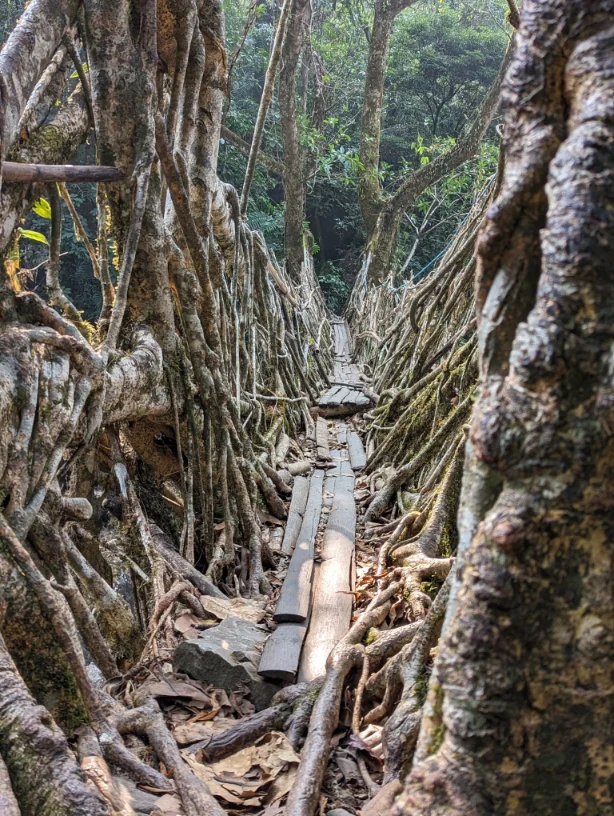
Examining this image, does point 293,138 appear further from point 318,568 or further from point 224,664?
point 224,664

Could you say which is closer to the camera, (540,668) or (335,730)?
(540,668)

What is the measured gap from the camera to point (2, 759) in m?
0.99

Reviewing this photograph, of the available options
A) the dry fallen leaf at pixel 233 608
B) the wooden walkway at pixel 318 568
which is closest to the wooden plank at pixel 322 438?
the wooden walkway at pixel 318 568

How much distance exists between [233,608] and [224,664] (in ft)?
1.59

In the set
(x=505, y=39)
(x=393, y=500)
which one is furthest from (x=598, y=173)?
(x=505, y=39)

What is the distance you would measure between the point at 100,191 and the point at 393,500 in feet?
5.98

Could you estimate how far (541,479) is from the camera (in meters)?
0.72

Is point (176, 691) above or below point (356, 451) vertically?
below

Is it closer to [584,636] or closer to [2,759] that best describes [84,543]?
[2,759]

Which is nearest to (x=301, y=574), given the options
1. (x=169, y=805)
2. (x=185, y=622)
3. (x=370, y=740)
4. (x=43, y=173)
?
(x=185, y=622)

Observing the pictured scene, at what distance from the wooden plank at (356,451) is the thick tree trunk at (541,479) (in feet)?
10.7

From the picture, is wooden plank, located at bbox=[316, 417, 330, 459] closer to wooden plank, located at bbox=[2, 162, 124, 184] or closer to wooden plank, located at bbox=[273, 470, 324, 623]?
wooden plank, located at bbox=[273, 470, 324, 623]

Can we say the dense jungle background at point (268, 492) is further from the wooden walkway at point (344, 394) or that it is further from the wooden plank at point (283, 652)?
the wooden walkway at point (344, 394)

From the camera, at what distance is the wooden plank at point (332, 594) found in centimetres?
189
